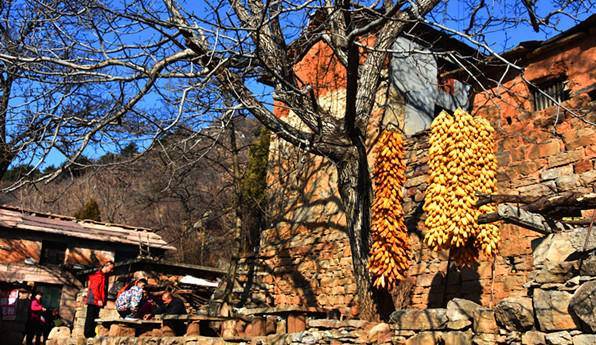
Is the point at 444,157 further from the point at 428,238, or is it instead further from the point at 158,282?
the point at 158,282

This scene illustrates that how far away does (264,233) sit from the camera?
1396 centimetres

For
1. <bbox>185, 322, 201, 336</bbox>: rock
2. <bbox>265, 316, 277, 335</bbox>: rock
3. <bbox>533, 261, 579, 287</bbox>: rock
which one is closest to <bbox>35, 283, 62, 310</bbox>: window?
<bbox>185, 322, 201, 336</bbox>: rock

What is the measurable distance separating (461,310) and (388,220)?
7.20 ft

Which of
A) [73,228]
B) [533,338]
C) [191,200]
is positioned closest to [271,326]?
[533,338]

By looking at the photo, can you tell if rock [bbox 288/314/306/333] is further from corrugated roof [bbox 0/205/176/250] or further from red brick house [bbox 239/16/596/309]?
corrugated roof [bbox 0/205/176/250]

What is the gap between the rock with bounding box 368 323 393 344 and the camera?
6.80 m

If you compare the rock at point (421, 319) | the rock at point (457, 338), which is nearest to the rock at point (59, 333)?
the rock at point (421, 319)

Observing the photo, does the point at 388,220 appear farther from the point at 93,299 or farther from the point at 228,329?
the point at 93,299

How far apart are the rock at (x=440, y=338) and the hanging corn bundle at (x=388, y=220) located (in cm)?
162

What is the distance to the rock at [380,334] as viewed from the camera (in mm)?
6801

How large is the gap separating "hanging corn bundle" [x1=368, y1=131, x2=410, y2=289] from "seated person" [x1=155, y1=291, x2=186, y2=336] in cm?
334

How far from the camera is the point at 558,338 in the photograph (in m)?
4.88

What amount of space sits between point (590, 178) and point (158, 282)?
9.45 meters

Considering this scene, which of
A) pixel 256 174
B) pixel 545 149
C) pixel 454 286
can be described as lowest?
pixel 454 286
